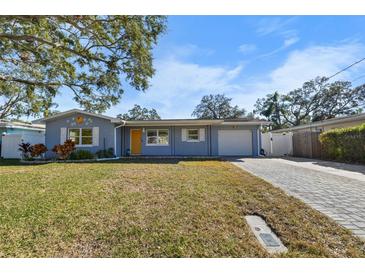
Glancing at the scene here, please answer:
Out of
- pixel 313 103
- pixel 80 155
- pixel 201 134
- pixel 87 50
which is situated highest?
pixel 313 103

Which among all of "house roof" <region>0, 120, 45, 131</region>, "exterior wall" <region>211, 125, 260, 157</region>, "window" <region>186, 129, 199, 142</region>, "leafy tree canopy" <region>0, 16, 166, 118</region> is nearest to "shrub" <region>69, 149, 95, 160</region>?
"leafy tree canopy" <region>0, 16, 166, 118</region>

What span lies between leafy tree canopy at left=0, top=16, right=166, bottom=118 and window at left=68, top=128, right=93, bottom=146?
6609mm

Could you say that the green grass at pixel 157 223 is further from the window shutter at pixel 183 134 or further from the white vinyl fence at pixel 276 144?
the white vinyl fence at pixel 276 144

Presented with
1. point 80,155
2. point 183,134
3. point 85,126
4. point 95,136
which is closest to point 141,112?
point 183,134

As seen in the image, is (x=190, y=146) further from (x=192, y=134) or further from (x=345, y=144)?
(x=345, y=144)

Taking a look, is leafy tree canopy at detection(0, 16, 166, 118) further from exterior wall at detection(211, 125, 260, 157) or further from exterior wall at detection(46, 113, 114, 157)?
exterior wall at detection(211, 125, 260, 157)

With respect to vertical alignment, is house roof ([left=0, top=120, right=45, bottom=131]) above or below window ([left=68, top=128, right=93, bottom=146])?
above

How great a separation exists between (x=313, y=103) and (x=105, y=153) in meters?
37.3

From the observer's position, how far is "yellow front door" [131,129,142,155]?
58.7ft

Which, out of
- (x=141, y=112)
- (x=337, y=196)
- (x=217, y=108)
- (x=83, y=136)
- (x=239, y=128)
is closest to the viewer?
(x=337, y=196)

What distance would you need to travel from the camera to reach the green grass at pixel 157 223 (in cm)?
274

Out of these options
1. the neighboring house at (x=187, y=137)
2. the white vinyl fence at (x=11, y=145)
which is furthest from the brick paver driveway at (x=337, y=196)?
the white vinyl fence at (x=11, y=145)

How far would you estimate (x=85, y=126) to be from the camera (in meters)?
16.3
